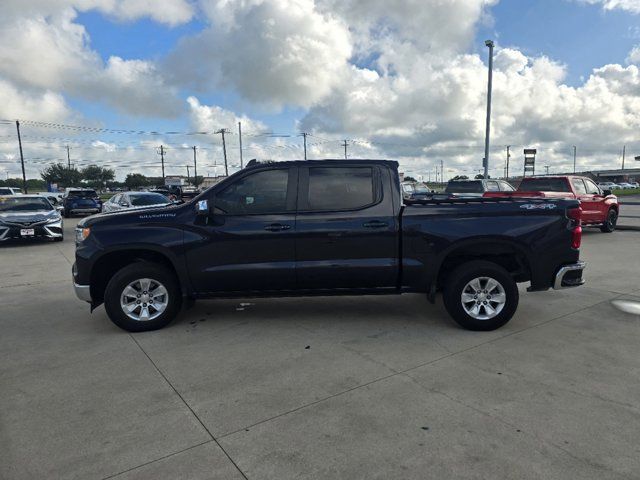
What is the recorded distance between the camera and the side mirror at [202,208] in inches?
188

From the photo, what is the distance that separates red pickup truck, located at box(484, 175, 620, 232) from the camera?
489 inches

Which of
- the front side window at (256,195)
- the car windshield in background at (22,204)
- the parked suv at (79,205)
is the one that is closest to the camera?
the front side window at (256,195)

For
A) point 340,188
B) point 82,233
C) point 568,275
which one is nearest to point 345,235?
point 340,188

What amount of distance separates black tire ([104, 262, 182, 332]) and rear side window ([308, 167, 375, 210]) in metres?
1.76

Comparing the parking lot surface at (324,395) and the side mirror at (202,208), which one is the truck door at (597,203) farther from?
the side mirror at (202,208)

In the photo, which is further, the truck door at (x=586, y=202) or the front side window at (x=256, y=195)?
the truck door at (x=586, y=202)

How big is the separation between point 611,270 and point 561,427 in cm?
604

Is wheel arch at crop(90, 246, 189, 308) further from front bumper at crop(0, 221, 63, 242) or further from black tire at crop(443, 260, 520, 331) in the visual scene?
front bumper at crop(0, 221, 63, 242)

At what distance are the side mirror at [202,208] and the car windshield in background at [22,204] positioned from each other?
10.9 metres

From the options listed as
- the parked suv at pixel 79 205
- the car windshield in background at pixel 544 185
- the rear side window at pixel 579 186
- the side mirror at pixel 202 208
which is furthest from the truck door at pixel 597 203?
the parked suv at pixel 79 205

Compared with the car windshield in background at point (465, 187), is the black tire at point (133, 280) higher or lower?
lower

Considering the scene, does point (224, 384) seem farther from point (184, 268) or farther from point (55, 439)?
point (184, 268)

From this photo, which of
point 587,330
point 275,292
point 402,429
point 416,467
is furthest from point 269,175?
point 587,330

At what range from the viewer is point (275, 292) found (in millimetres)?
4918
